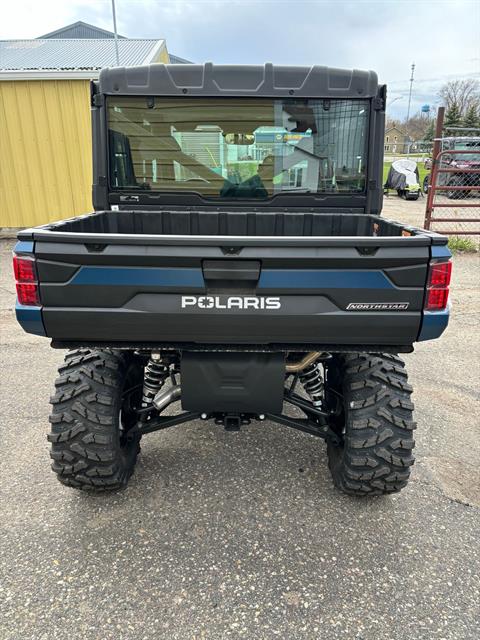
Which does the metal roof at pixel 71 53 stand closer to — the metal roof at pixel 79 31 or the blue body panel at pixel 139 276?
the metal roof at pixel 79 31

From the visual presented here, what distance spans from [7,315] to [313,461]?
14.9ft

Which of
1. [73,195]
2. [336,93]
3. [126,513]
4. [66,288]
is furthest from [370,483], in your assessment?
[73,195]

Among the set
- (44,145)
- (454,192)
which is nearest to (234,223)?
(44,145)

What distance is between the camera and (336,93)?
3.07 m

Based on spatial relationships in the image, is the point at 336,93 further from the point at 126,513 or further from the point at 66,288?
the point at 126,513

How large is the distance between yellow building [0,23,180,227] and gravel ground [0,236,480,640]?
696 cm

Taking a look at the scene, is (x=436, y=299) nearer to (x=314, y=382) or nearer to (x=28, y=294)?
(x=314, y=382)

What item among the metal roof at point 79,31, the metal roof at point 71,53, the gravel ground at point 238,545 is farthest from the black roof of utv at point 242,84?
the metal roof at point 79,31

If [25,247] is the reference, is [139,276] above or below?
below

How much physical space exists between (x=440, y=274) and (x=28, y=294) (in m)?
1.73

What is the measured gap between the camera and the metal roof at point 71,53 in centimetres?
1409

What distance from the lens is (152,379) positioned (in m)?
2.80

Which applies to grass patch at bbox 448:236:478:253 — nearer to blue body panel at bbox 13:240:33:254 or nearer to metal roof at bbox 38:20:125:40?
blue body panel at bbox 13:240:33:254

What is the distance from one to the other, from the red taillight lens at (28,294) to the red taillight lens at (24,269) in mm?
26
